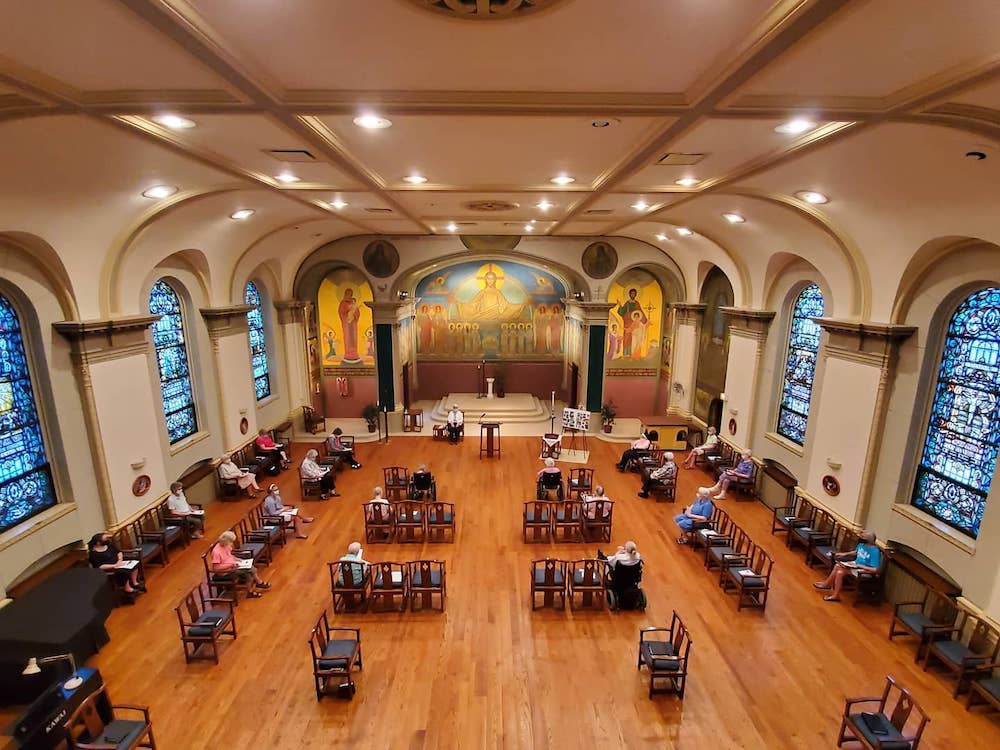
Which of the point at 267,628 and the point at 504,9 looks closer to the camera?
the point at 504,9

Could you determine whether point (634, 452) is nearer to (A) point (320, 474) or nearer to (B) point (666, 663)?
(B) point (666, 663)

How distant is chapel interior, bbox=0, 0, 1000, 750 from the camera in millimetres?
3117

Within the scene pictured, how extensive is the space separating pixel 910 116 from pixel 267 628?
8792 mm

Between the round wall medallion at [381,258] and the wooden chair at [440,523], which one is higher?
the round wall medallion at [381,258]

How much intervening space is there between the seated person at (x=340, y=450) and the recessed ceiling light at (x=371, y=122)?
911cm

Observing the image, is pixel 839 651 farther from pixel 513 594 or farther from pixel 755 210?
A: pixel 755 210

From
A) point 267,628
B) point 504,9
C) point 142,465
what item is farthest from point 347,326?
point 504,9

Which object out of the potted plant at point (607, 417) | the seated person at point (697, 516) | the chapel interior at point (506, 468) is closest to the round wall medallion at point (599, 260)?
the chapel interior at point (506, 468)

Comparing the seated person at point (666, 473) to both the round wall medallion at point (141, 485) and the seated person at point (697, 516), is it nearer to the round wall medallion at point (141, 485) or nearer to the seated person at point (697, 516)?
the seated person at point (697, 516)

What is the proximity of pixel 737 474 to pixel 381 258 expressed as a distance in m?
10.7

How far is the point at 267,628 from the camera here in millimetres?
6652

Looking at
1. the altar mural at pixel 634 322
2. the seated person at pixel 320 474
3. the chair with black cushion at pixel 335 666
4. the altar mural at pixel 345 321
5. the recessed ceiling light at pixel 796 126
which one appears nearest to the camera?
the recessed ceiling light at pixel 796 126

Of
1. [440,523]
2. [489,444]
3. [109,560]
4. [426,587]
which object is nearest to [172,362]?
[109,560]

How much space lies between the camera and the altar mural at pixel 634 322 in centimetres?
1560
